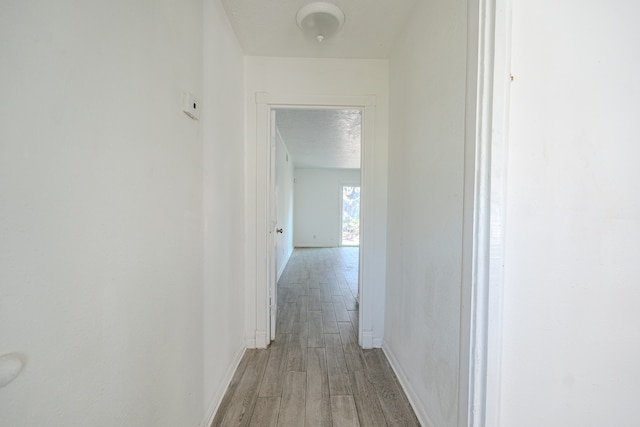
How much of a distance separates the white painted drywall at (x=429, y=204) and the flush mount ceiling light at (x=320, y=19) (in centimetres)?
47

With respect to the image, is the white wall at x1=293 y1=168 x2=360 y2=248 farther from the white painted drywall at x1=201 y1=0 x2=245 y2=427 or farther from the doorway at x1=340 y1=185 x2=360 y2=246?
the white painted drywall at x1=201 y1=0 x2=245 y2=427

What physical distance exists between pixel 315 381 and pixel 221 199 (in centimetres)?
135

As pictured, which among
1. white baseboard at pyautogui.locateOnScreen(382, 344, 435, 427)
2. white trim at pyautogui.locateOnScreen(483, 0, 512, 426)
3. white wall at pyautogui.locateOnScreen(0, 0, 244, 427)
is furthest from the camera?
white baseboard at pyautogui.locateOnScreen(382, 344, 435, 427)

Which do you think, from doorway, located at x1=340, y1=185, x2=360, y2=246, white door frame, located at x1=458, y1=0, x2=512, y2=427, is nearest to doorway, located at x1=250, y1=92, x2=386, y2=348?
white door frame, located at x1=458, y1=0, x2=512, y2=427

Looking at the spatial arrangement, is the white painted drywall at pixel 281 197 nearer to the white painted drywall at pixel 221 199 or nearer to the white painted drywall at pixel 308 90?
the white painted drywall at pixel 308 90

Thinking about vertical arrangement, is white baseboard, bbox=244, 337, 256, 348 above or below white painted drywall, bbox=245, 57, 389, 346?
below

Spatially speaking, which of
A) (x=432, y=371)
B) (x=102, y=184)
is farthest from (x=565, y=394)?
(x=102, y=184)

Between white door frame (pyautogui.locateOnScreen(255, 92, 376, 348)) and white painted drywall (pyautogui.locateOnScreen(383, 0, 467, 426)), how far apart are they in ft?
0.76

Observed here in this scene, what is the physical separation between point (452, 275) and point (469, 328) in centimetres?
23

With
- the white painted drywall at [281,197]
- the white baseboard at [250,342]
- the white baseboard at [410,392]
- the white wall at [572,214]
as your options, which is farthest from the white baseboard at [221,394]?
the white painted drywall at [281,197]

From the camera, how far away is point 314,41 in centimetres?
187

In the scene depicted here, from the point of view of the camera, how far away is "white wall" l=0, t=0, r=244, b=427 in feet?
1.63

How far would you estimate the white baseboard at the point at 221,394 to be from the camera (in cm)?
137

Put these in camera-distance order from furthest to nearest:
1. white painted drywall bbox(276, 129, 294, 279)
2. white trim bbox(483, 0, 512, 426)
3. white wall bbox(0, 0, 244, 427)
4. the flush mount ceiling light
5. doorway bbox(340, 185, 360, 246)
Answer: doorway bbox(340, 185, 360, 246) < white painted drywall bbox(276, 129, 294, 279) < the flush mount ceiling light < white trim bbox(483, 0, 512, 426) < white wall bbox(0, 0, 244, 427)
